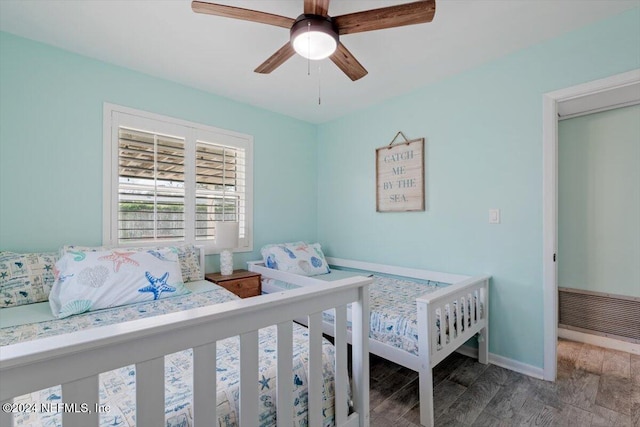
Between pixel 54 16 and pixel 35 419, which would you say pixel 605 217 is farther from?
pixel 54 16

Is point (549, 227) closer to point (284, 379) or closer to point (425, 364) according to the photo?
point (425, 364)

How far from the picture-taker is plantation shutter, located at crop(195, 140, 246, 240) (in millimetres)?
2836

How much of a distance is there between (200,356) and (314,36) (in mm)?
1519

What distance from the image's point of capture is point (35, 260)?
190 centimetres

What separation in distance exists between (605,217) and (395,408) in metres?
2.47

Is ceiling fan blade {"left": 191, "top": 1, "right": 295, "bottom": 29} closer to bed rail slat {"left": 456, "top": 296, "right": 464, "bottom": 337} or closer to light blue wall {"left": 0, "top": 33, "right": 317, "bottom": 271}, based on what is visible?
light blue wall {"left": 0, "top": 33, "right": 317, "bottom": 271}

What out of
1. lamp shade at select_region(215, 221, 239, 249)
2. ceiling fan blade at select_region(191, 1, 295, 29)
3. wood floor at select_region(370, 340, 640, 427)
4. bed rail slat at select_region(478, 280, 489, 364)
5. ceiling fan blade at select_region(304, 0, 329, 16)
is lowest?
wood floor at select_region(370, 340, 640, 427)

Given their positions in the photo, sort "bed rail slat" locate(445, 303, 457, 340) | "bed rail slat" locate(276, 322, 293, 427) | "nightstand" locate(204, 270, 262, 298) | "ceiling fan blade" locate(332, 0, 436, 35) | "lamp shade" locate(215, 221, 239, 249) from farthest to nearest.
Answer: "lamp shade" locate(215, 221, 239, 249) < "nightstand" locate(204, 270, 262, 298) < "bed rail slat" locate(445, 303, 457, 340) < "ceiling fan blade" locate(332, 0, 436, 35) < "bed rail slat" locate(276, 322, 293, 427)

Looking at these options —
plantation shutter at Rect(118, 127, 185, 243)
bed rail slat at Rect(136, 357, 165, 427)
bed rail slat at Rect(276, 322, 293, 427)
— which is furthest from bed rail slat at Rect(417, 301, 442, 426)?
plantation shutter at Rect(118, 127, 185, 243)

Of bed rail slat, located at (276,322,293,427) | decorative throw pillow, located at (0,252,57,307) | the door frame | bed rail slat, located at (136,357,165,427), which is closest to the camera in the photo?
bed rail slat, located at (136,357,165,427)

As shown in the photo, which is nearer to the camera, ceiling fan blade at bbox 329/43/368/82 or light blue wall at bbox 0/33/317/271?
ceiling fan blade at bbox 329/43/368/82

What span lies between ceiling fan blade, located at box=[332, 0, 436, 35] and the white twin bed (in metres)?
1.27

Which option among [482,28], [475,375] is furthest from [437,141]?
[475,375]

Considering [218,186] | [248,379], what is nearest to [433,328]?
[248,379]
